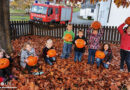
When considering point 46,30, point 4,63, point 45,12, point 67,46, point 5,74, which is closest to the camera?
point 4,63

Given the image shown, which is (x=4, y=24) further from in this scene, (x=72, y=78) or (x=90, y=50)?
(x=90, y=50)

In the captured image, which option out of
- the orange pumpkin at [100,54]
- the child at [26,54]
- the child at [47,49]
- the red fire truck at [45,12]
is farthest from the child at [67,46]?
the red fire truck at [45,12]

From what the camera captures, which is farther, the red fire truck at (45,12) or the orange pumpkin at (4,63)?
the red fire truck at (45,12)

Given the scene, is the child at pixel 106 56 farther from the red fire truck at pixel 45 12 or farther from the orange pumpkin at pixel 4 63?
the red fire truck at pixel 45 12

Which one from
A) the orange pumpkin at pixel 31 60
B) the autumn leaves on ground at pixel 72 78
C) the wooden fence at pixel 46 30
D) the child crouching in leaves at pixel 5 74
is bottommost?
the autumn leaves on ground at pixel 72 78

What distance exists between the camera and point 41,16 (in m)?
15.6

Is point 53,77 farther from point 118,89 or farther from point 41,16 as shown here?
point 41,16

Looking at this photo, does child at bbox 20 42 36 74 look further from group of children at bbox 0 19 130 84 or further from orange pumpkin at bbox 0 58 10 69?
orange pumpkin at bbox 0 58 10 69

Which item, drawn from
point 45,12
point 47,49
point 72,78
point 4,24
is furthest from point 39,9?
point 72,78

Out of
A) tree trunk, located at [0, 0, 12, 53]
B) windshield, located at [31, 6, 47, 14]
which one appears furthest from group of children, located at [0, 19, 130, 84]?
windshield, located at [31, 6, 47, 14]

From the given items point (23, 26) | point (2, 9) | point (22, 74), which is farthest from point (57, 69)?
point (23, 26)

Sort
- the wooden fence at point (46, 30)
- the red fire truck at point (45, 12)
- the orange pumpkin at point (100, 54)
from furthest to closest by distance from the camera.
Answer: the red fire truck at point (45, 12), the wooden fence at point (46, 30), the orange pumpkin at point (100, 54)

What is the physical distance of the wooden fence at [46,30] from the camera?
891 cm

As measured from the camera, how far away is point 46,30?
1052 centimetres
